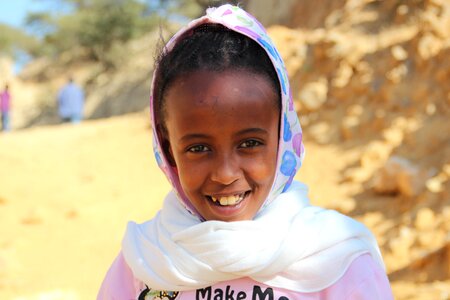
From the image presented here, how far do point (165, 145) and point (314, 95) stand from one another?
5.90 m

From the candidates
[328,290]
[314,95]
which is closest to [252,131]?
[328,290]

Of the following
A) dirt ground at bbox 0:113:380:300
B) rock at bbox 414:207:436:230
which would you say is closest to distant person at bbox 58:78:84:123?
dirt ground at bbox 0:113:380:300

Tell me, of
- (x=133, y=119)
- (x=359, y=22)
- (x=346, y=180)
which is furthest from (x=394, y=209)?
(x=133, y=119)

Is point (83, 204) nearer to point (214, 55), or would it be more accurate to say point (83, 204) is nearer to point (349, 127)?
A: point (349, 127)

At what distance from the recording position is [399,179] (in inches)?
198

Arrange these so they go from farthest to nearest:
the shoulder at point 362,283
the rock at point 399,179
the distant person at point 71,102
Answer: the distant person at point 71,102
the rock at point 399,179
the shoulder at point 362,283

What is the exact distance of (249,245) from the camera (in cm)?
133

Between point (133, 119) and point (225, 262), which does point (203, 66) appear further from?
point (133, 119)

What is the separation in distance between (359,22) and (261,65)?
664cm

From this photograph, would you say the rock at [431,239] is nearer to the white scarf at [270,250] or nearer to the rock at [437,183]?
the rock at [437,183]

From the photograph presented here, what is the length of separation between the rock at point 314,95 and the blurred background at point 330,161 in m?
0.01

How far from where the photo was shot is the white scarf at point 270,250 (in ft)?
4.31

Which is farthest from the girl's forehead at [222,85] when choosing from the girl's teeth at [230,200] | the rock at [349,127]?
the rock at [349,127]

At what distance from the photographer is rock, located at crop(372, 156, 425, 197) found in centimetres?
495
